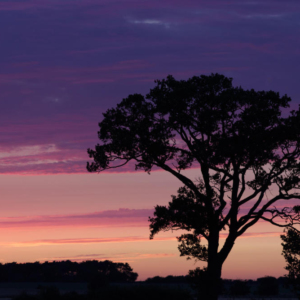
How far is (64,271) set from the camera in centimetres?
12475

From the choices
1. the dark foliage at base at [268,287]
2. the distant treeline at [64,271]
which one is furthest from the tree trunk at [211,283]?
the distant treeline at [64,271]

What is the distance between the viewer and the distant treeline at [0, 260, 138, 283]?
117m

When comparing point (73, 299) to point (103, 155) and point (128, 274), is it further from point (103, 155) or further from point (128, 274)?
point (128, 274)

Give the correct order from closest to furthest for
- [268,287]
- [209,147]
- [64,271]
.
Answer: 1. [209,147]
2. [268,287]
3. [64,271]

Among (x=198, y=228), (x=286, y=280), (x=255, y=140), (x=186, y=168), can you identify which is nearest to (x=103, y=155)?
(x=186, y=168)

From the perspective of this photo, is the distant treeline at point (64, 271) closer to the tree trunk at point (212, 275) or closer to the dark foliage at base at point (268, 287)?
the dark foliage at base at point (268, 287)

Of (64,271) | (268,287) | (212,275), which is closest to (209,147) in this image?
(212,275)

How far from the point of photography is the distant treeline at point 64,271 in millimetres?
117438

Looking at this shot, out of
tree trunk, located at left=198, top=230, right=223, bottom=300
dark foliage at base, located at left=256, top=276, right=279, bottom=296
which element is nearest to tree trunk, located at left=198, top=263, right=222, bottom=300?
tree trunk, located at left=198, top=230, right=223, bottom=300

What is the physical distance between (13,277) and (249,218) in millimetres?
92877

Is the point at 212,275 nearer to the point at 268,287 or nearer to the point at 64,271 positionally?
the point at 268,287

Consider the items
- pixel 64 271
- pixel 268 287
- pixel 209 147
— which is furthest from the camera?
pixel 64 271

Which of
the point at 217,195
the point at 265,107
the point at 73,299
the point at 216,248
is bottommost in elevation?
the point at 73,299

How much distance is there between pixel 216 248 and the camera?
3453 centimetres
